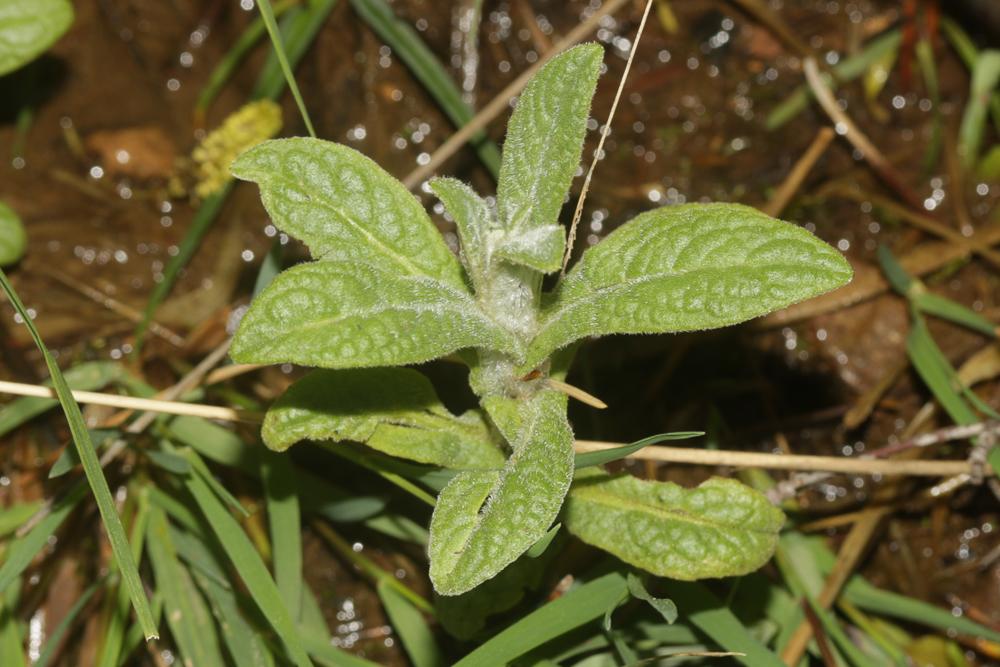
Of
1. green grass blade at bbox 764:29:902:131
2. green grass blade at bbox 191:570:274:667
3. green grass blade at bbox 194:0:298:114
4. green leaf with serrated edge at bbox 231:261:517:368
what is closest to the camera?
green leaf with serrated edge at bbox 231:261:517:368

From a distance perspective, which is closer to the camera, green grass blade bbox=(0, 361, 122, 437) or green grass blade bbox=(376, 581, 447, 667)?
green grass blade bbox=(376, 581, 447, 667)

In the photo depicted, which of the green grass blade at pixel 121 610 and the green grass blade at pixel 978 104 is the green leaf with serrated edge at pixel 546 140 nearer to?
the green grass blade at pixel 121 610

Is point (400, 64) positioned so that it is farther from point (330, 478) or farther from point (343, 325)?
point (343, 325)

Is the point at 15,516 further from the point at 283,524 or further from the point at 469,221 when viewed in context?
the point at 469,221

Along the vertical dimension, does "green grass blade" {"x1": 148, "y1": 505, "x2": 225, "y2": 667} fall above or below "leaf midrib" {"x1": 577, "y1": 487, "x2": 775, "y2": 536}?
above

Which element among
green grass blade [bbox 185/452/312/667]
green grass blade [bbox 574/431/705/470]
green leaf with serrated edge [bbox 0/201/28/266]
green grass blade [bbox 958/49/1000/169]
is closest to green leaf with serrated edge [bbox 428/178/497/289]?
green grass blade [bbox 574/431/705/470]

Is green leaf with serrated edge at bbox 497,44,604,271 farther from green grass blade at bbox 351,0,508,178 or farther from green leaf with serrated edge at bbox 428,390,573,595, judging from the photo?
green grass blade at bbox 351,0,508,178
